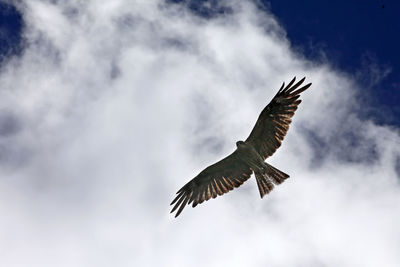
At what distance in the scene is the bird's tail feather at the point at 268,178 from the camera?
14.8 m

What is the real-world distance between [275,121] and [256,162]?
142 centimetres

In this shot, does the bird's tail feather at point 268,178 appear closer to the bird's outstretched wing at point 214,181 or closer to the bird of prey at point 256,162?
the bird of prey at point 256,162

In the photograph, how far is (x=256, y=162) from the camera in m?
15.3

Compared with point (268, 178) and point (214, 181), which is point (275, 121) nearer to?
point (268, 178)


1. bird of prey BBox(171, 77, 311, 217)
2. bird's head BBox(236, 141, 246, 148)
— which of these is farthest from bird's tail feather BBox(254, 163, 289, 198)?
bird's head BBox(236, 141, 246, 148)

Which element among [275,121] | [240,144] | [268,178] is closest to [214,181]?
[240,144]

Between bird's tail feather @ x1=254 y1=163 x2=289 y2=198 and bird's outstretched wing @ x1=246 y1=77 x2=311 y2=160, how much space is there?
54 centimetres

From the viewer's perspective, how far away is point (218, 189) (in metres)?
16.3

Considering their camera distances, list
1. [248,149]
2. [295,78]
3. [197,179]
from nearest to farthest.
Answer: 1. [295,78]
2. [248,149]
3. [197,179]

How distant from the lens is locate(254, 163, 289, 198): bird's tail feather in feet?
48.4

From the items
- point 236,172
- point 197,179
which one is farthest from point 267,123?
point 197,179

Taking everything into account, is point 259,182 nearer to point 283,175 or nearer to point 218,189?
point 283,175

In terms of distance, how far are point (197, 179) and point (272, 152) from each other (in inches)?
111

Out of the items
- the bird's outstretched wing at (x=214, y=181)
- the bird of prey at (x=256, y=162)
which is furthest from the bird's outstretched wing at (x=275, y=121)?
the bird's outstretched wing at (x=214, y=181)
